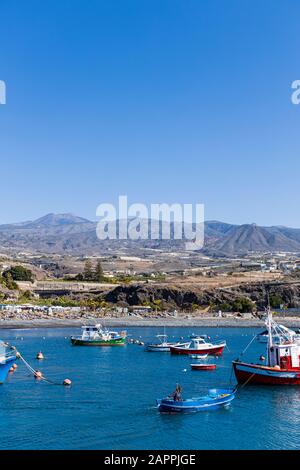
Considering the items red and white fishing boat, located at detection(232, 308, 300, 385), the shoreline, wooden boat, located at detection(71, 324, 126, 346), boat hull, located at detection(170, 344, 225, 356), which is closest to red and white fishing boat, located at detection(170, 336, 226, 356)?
boat hull, located at detection(170, 344, 225, 356)

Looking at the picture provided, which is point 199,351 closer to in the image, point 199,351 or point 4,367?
point 199,351

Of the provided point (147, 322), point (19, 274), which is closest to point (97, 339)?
point (147, 322)

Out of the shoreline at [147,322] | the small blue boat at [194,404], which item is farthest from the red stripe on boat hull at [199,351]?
the shoreline at [147,322]

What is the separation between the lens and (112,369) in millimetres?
50500

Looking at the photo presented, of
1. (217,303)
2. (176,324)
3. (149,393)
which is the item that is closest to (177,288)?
(217,303)

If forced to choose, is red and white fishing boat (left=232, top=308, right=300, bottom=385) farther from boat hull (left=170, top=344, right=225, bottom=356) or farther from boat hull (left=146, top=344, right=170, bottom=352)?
boat hull (left=146, top=344, right=170, bottom=352)

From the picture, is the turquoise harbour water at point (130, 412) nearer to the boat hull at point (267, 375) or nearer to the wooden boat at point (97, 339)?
the boat hull at point (267, 375)

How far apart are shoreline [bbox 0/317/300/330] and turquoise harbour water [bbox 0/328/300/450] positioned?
3935 centimetres

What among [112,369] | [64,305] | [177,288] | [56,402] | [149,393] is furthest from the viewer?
[177,288]

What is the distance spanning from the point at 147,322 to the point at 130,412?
68.0 m

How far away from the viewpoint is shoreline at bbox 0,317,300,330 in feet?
308

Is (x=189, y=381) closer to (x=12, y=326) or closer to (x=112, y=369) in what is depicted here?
(x=112, y=369)

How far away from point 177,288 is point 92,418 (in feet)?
317

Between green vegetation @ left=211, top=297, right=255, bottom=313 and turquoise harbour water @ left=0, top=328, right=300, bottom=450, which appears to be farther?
green vegetation @ left=211, top=297, right=255, bottom=313
